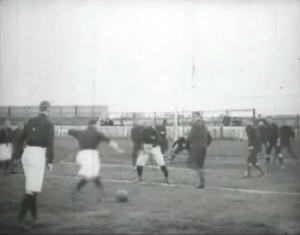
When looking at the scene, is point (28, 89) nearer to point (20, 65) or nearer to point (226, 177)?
point (20, 65)

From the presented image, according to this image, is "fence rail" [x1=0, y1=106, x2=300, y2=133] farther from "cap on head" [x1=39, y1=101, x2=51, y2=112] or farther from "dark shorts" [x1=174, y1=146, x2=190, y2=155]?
"dark shorts" [x1=174, y1=146, x2=190, y2=155]

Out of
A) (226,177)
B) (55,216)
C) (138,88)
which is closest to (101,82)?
(138,88)

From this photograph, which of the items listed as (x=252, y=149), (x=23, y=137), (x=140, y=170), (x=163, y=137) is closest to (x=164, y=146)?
(x=163, y=137)

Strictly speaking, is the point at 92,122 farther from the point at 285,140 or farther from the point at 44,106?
the point at 285,140

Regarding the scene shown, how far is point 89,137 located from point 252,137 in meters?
1.38

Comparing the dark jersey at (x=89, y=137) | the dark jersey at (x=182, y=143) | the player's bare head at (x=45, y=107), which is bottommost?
the dark jersey at (x=182, y=143)

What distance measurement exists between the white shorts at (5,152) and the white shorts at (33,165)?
26 centimetres

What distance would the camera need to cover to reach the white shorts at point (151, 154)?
3758mm

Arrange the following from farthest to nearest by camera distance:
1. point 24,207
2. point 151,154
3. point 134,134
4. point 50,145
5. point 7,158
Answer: point 151,154 < point 134,134 < point 7,158 < point 50,145 < point 24,207

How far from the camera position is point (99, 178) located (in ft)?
11.1

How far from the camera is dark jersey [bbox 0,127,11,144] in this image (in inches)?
133

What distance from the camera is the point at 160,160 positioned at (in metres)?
3.86

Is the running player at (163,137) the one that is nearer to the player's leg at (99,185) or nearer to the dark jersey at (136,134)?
the dark jersey at (136,134)

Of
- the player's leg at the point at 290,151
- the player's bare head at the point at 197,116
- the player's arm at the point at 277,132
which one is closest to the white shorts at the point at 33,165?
the player's bare head at the point at 197,116
